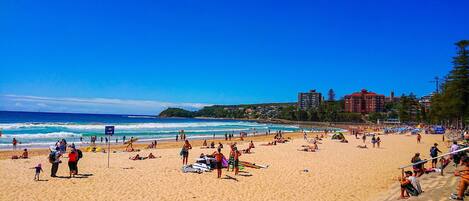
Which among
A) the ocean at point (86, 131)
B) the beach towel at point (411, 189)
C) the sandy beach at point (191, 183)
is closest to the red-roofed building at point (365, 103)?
the ocean at point (86, 131)

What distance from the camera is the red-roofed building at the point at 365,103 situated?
175 metres

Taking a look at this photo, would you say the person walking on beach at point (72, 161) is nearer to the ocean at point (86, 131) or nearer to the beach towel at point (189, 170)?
the beach towel at point (189, 170)

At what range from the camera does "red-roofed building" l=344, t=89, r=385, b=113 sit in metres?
175

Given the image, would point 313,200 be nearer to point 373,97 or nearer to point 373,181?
point 373,181

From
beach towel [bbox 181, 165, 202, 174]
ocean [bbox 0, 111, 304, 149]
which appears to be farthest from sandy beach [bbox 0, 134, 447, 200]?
ocean [bbox 0, 111, 304, 149]

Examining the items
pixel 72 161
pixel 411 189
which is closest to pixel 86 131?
pixel 72 161

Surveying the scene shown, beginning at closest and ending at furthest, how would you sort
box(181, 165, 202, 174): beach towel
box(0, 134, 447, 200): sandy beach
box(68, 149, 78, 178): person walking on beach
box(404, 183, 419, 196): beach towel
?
box(404, 183, 419, 196): beach towel < box(0, 134, 447, 200): sandy beach < box(68, 149, 78, 178): person walking on beach < box(181, 165, 202, 174): beach towel

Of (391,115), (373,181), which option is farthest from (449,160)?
(391,115)

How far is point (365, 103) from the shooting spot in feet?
583

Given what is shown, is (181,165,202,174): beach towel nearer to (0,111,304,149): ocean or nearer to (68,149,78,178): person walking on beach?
(68,149,78,178): person walking on beach

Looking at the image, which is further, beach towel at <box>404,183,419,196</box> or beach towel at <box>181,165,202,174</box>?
beach towel at <box>181,165,202,174</box>

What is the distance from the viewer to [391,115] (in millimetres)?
145000

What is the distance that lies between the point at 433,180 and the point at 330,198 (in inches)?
138

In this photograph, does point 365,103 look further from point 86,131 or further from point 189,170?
point 189,170
